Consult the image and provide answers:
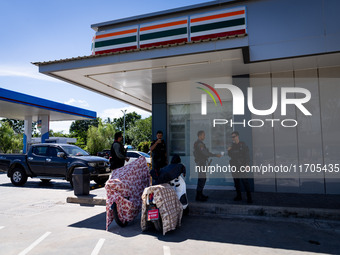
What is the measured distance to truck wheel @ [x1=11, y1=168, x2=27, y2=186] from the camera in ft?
38.1

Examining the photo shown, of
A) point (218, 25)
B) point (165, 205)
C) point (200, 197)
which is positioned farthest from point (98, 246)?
point (218, 25)

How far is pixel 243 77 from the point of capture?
8.98 metres

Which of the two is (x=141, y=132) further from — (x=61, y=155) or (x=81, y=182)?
(x=81, y=182)

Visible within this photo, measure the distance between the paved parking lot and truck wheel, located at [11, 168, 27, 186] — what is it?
541 cm

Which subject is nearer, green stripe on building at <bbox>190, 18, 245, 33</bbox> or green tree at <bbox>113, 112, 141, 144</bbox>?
green stripe on building at <bbox>190, 18, 245, 33</bbox>

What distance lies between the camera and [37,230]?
5289 mm

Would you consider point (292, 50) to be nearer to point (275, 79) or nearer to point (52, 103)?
point (275, 79)

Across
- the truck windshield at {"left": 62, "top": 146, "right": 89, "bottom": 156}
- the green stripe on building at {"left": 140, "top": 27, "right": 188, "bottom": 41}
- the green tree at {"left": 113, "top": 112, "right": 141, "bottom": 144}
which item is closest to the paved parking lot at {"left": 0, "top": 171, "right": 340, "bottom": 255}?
the truck windshield at {"left": 62, "top": 146, "right": 89, "bottom": 156}

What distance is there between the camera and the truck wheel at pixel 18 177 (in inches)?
457

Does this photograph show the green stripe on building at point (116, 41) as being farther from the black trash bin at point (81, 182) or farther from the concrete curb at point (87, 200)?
the concrete curb at point (87, 200)

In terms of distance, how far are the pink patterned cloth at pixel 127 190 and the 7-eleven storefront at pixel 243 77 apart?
128 inches

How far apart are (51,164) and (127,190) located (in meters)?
6.98

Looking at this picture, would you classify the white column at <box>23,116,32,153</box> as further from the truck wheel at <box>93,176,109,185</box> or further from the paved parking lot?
the paved parking lot

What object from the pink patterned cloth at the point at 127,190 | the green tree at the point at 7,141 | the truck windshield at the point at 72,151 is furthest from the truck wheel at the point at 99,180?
the green tree at the point at 7,141
